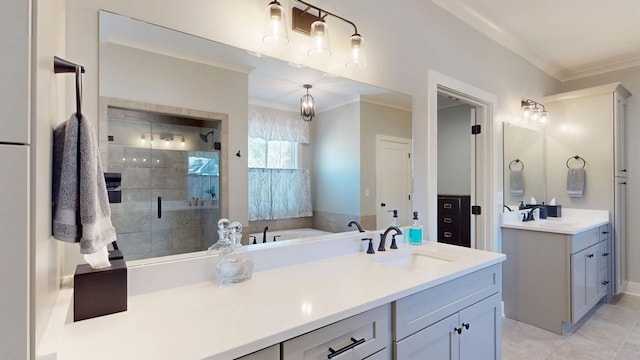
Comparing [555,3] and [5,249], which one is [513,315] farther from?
[5,249]

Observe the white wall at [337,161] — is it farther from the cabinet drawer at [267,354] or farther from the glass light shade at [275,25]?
the cabinet drawer at [267,354]

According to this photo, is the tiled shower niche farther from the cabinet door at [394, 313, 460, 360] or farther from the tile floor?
the tile floor

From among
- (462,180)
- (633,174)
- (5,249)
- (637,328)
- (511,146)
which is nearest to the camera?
(5,249)

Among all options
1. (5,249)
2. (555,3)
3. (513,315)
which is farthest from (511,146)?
(5,249)

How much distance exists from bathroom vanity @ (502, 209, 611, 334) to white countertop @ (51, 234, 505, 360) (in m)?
1.69

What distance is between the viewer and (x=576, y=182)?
11.4ft

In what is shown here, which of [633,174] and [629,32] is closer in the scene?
[629,32]

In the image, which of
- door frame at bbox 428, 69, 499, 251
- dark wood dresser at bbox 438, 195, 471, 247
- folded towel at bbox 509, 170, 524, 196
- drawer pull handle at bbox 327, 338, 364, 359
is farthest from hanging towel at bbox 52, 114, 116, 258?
dark wood dresser at bbox 438, 195, 471, 247

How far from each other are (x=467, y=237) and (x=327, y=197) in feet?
8.33

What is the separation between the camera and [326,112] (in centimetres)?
181

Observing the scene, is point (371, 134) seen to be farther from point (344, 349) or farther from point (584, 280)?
point (584, 280)

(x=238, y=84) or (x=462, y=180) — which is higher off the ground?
(x=238, y=84)

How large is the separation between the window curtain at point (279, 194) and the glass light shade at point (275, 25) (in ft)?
2.05

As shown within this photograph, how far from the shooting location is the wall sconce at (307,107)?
5.62ft
